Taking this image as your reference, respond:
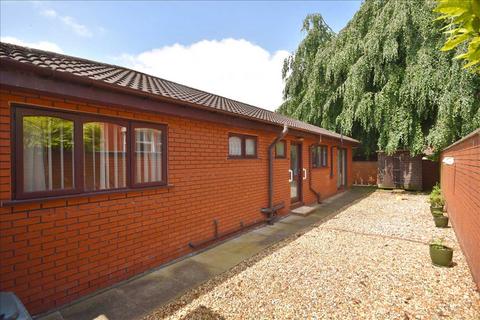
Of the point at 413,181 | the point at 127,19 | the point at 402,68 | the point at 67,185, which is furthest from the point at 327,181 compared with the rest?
the point at 67,185

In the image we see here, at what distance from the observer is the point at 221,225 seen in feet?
20.1

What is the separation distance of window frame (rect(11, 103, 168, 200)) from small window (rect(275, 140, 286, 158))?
445cm

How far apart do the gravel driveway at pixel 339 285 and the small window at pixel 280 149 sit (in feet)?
9.79

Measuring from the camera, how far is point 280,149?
873cm

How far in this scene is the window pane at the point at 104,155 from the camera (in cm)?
377

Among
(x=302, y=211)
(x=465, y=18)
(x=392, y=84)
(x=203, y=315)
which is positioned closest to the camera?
(x=465, y=18)

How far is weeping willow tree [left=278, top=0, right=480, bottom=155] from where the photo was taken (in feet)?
40.4

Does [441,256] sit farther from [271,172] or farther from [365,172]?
[365,172]

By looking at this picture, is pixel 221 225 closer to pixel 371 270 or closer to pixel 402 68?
pixel 371 270

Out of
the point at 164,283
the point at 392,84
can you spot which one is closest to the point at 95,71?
the point at 164,283

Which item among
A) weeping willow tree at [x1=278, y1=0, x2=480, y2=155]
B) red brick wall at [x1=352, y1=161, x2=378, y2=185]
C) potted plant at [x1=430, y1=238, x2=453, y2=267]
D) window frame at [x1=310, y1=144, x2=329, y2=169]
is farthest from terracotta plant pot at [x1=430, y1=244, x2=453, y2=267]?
red brick wall at [x1=352, y1=161, x2=378, y2=185]

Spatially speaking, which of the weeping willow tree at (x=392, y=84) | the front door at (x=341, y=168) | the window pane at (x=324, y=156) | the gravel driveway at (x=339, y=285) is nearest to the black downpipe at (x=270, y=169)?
the gravel driveway at (x=339, y=285)

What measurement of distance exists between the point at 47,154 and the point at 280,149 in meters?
6.54

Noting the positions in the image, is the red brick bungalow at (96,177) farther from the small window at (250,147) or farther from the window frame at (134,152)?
the small window at (250,147)
